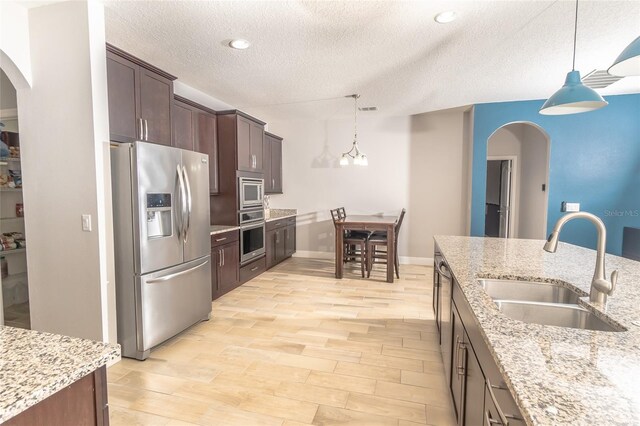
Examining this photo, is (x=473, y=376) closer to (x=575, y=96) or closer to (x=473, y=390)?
(x=473, y=390)

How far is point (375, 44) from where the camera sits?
275 centimetres

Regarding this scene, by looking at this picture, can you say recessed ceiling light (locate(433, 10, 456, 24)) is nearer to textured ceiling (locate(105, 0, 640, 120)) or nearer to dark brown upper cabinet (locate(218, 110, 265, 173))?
textured ceiling (locate(105, 0, 640, 120))

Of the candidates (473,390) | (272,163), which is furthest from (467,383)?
(272,163)

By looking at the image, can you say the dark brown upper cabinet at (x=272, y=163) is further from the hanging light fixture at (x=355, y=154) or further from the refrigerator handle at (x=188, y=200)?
the refrigerator handle at (x=188, y=200)

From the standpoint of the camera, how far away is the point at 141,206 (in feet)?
7.61

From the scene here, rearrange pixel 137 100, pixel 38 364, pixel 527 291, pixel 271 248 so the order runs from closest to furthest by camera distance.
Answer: pixel 38 364, pixel 527 291, pixel 137 100, pixel 271 248

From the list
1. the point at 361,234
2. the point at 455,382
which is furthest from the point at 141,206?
the point at 361,234

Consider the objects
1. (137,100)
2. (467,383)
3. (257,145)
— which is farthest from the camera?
(257,145)

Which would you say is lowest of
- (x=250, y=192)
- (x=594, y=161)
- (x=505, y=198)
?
(x=505, y=198)

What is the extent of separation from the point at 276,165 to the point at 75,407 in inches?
205

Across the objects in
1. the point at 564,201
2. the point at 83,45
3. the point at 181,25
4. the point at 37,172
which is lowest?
the point at 564,201

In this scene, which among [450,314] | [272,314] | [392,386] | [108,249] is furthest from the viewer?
[272,314]

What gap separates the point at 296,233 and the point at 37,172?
4194 mm

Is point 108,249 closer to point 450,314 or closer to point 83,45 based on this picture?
point 83,45
